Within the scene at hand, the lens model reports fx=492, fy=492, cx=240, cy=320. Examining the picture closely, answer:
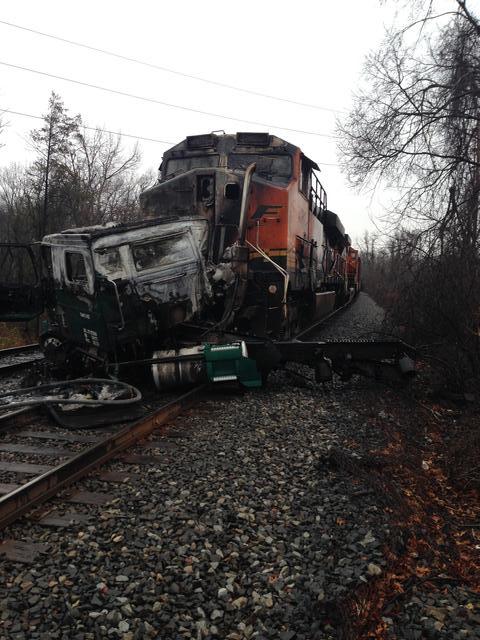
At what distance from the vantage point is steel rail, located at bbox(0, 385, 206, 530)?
365cm

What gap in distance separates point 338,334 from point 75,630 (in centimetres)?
1230

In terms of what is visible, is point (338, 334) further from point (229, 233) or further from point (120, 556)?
point (120, 556)

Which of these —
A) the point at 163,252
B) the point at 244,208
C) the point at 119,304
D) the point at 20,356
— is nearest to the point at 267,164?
the point at 244,208

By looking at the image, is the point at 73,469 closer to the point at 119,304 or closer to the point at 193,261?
the point at 119,304

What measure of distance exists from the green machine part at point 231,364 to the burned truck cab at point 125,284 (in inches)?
30.4

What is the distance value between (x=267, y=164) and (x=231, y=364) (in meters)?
4.21

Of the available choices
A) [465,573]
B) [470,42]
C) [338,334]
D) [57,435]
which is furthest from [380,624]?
[338,334]

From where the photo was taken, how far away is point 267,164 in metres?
9.12

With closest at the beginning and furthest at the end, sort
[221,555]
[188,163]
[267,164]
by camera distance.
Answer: [221,555], [267,164], [188,163]

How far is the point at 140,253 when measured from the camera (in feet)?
21.7

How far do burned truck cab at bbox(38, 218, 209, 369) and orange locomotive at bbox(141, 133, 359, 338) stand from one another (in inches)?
18.6

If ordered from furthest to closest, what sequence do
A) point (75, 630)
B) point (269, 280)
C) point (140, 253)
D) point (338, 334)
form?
point (338, 334)
point (269, 280)
point (140, 253)
point (75, 630)

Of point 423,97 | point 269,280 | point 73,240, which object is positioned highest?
point 423,97

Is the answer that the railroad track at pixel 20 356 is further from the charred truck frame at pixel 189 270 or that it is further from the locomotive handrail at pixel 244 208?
the locomotive handrail at pixel 244 208
